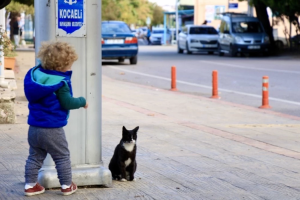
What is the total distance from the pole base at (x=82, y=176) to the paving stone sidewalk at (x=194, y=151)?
73mm

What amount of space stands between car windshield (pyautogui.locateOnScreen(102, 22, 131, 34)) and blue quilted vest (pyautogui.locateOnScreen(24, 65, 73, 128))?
70.2 ft

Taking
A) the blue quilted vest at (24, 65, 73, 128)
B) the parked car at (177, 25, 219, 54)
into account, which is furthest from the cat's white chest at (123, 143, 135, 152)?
the parked car at (177, 25, 219, 54)

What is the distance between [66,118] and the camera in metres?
5.34

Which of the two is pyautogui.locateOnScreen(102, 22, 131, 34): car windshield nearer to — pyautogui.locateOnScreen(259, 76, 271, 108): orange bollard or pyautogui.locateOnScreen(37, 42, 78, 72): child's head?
pyautogui.locateOnScreen(259, 76, 271, 108): orange bollard

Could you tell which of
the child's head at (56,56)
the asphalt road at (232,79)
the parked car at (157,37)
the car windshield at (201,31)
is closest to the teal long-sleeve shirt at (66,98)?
the child's head at (56,56)

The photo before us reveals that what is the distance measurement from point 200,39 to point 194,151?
30.4m

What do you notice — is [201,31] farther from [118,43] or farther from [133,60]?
[118,43]

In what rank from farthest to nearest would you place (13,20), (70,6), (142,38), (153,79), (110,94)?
1. (142,38)
2. (13,20)
3. (153,79)
4. (110,94)
5. (70,6)

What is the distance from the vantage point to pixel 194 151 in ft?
26.6

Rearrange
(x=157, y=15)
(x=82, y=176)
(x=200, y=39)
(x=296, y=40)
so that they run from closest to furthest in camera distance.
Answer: (x=82, y=176)
(x=296, y=40)
(x=200, y=39)
(x=157, y=15)

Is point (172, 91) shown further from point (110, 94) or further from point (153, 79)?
point (153, 79)

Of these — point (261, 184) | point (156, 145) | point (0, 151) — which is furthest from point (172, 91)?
point (261, 184)

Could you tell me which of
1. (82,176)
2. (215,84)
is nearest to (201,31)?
(215,84)

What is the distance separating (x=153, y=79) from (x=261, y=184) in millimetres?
14910
